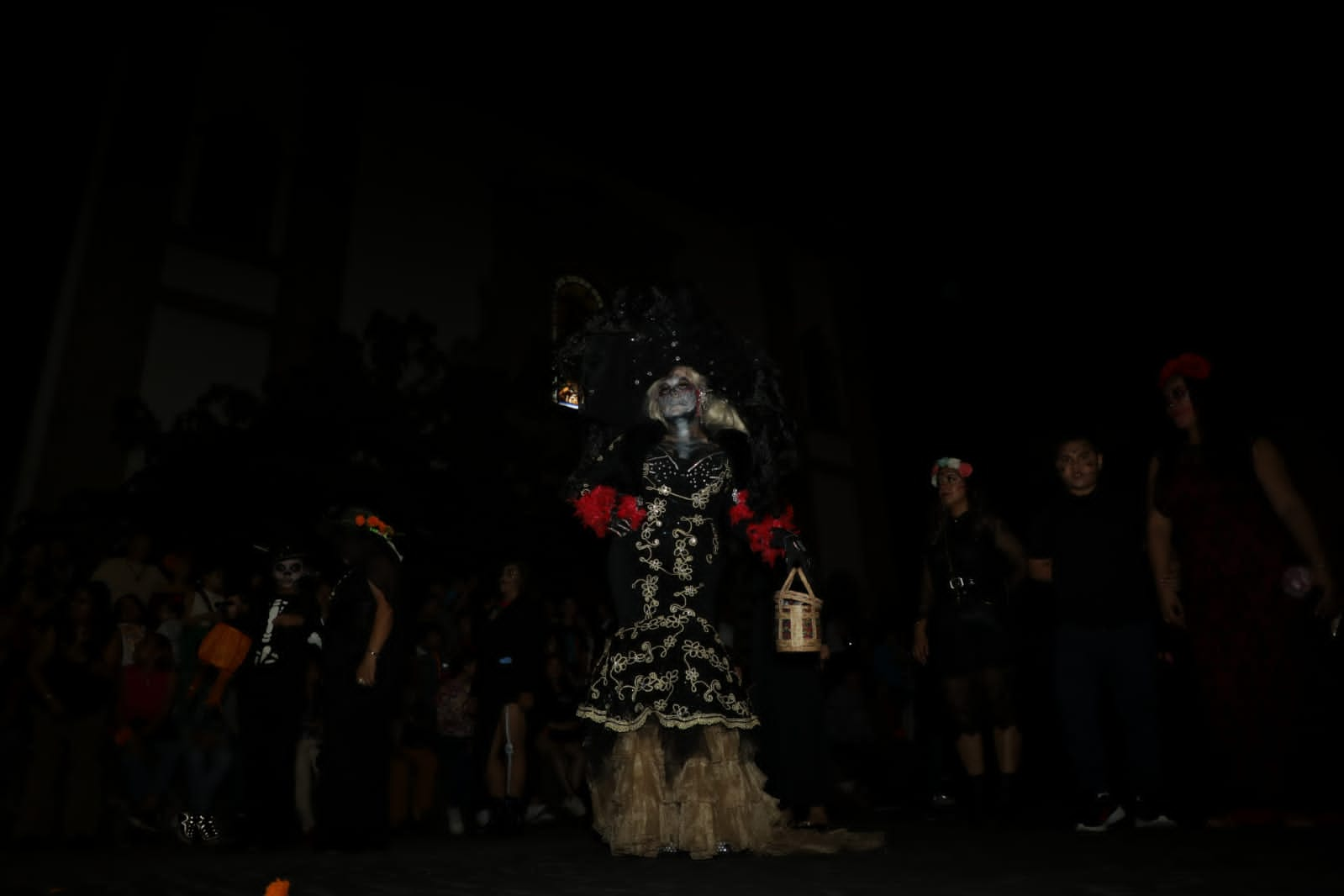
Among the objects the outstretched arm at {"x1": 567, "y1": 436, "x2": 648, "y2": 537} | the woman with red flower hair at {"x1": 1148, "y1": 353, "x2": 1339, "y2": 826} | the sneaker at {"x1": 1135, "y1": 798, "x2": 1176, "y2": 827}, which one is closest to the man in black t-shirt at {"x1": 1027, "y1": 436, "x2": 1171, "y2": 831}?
the sneaker at {"x1": 1135, "y1": 798, "x2": 1176, "y2": 827}

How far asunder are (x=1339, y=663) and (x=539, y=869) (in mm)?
5326

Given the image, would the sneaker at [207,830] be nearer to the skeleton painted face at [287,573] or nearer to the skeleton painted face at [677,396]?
the skeleton painted face at [287,573]

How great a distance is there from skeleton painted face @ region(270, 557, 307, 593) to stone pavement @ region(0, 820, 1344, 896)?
1.65 m

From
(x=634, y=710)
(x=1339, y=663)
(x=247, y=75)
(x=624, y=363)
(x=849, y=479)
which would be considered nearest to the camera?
(x=634, y=710)

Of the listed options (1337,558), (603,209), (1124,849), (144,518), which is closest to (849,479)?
(603,209)

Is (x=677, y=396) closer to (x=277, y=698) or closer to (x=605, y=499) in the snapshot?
(x=605, y=499)

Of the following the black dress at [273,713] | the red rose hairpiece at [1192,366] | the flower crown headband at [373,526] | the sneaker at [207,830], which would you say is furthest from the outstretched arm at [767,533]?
the sneaker at [207,830]

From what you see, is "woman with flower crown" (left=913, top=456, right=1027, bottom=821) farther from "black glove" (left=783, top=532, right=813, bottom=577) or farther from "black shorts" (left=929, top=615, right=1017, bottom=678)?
"black glove" (left=783, top=532, right=813, bottom=577)

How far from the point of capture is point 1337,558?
408 inches

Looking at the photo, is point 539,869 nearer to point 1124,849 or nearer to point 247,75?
point 1124,849

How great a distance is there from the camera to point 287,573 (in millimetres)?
7195

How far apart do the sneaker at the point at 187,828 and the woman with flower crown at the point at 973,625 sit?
203 inches

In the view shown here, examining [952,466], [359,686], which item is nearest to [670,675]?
[359,686]

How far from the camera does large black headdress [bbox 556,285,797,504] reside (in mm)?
6188
